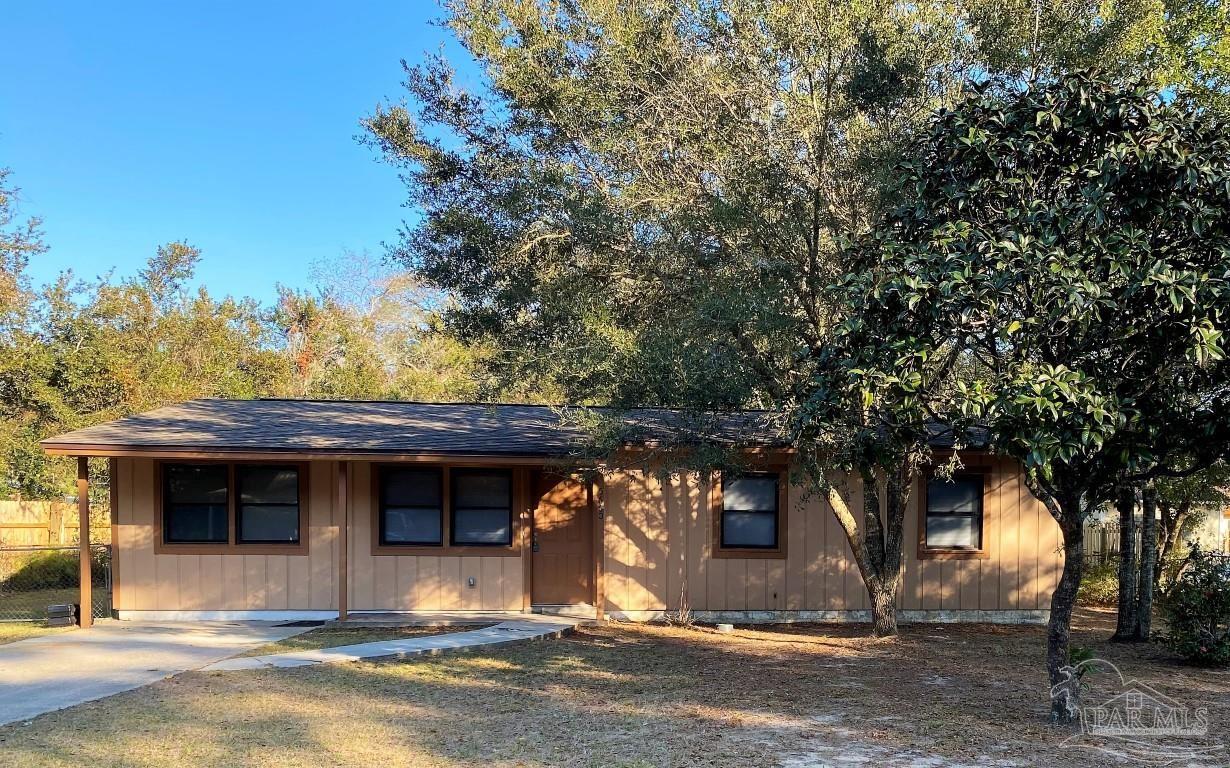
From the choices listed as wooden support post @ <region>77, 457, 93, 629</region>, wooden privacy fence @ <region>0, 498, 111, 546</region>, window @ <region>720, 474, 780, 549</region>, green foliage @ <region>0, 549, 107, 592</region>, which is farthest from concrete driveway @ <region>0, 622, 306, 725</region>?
wooden privacy fence @ <region>0, 498, 111, 546</region>

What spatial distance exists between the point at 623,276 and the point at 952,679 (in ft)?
16.0

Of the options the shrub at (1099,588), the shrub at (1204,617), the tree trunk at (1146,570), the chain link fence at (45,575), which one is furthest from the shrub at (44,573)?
the shrub at (1099,588)

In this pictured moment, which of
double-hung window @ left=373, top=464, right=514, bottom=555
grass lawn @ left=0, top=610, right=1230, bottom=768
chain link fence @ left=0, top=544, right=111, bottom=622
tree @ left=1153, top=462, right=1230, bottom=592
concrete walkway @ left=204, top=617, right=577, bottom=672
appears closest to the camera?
grass lawn @ left=0, top=610, right=1230, bottom=768

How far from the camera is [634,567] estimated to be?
11750mm

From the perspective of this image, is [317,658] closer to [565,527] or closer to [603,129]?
[565,527]

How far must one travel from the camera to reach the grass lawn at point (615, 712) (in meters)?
5.71

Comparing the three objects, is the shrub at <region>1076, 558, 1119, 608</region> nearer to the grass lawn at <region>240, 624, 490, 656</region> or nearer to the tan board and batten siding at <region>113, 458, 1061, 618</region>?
the tan board and batten siding at <region>113, 458, 1061, 618</region>

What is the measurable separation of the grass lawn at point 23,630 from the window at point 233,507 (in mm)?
1454

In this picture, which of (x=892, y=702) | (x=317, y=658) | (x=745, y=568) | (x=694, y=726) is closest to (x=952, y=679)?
(x=892, y=702)

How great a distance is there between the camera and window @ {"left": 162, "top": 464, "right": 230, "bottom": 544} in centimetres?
1144

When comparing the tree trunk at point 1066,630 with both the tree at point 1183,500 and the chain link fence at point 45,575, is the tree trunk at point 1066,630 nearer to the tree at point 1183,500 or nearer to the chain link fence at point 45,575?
the tree at point 1183,500

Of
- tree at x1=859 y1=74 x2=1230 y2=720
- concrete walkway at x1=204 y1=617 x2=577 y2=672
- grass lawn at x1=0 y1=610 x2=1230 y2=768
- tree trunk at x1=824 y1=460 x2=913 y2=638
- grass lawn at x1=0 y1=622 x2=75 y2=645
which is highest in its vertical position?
tree at x1=859 y1=74 x2=1230 y2=720

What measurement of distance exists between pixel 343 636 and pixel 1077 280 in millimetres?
8347

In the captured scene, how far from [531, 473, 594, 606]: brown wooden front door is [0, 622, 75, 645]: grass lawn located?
222 inches
